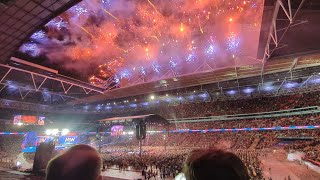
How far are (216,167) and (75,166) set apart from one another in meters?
1.04

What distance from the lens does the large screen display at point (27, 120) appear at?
101 ft

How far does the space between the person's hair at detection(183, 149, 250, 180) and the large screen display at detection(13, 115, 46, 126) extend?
115 ft

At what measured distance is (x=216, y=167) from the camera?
1.23 metres

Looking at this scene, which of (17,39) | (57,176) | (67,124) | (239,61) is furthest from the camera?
(67,124)

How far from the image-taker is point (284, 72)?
→ 26656mm

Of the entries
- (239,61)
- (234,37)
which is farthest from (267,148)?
(234,37)

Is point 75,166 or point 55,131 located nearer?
point 75,166

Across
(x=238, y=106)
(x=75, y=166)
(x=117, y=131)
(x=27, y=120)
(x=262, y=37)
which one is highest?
(x=262, y=37)

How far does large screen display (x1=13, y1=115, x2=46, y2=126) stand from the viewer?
1206 inches

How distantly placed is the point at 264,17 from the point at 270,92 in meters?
30.1

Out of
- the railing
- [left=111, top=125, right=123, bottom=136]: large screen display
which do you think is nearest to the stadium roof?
the railing

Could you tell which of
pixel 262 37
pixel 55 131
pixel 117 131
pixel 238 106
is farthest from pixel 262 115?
pixel 55 131

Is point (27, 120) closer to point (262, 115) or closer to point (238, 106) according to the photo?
point (238, 106)

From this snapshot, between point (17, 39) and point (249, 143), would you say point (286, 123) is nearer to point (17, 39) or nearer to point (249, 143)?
point (249, 143)
